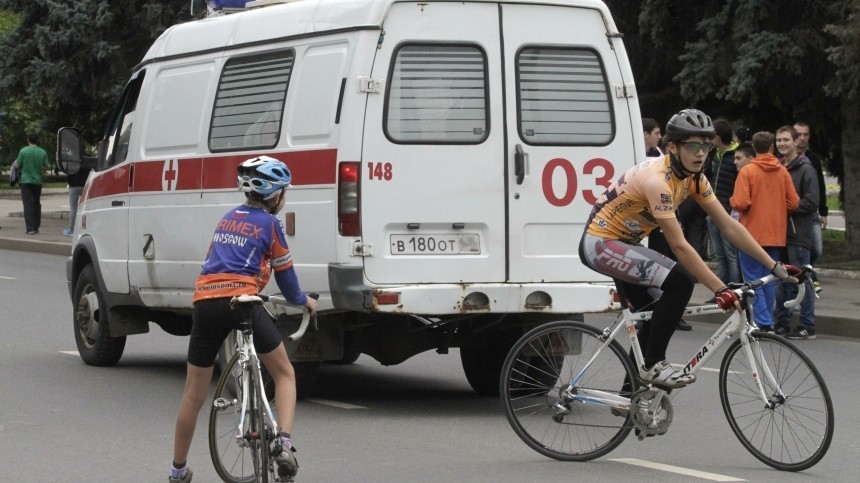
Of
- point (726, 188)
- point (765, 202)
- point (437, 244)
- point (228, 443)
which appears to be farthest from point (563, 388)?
point (726, 188)

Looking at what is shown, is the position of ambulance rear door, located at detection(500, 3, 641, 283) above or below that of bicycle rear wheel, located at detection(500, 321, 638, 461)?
above

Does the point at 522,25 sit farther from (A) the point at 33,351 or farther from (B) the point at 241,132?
(A) the point at 33,351

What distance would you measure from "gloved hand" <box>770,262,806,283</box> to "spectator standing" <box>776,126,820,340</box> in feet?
21.3

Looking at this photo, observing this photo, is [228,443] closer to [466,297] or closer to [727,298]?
[727,298]

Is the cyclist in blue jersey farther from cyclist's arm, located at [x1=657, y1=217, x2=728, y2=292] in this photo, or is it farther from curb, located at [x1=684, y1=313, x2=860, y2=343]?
curb, located at [x1=684, y1=313, x2=860, y2=343]

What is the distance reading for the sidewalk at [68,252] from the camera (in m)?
14.6

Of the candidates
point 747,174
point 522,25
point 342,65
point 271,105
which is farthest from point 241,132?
point 747,174

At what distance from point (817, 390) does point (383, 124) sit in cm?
295

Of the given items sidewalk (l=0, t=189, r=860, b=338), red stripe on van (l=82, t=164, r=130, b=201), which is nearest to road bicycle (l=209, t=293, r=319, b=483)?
red stripe on van (l=82, t=164, r=130, b=201)

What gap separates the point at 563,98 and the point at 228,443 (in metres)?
3.67

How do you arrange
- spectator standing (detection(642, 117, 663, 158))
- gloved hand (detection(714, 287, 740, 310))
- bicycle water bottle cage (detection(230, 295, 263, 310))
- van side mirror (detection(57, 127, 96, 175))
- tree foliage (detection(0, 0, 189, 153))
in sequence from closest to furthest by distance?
bicycle water bottle cage (detection(230, 295, 263, 310))
gloved hand (detection(714, 287, 740, 310))
van side mirror (detection(57, 127, 96, 175))
spectator standing (detection(642, 117, 663, 158))
tree foliage (detection(0, 0, 189, 153))

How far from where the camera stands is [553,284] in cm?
941

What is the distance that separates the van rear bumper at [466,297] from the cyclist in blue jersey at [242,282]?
2158 mm

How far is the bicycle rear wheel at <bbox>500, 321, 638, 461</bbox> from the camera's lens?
7883 mm
